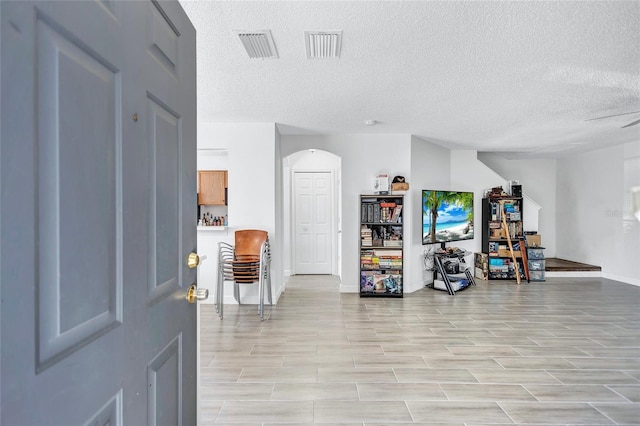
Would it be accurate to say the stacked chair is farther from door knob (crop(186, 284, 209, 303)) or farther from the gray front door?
the gray front door

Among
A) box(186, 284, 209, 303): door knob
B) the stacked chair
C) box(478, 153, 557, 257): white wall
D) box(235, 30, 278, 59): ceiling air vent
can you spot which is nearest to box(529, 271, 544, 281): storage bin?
box(478, 153, 557, 257): white wall

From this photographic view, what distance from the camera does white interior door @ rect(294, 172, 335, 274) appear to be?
686cm

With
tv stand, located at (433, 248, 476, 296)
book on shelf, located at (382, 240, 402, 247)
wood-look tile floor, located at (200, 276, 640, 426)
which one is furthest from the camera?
tv stand, located at (433, 248, 476, 296)

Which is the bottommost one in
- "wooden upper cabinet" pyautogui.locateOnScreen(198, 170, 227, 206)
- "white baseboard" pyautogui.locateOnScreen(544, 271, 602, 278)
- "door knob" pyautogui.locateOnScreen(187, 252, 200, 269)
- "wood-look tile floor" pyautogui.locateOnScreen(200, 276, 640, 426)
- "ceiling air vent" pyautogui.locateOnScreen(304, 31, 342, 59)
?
"wood-look tile floor" pyautogui.locateOnScreen(200, 276, 640, 426)

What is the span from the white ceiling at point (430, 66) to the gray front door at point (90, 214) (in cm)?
145

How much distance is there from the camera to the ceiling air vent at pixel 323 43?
7.68 ft

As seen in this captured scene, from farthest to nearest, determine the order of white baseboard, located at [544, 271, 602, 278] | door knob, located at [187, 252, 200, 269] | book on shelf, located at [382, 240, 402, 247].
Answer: white baseboard, located at [544, 271, 602, 278]
book on shelf, located at [382, 240, 402, 247]
door knob, located at [187, 252, 200, 269]

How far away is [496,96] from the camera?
3.58 metres

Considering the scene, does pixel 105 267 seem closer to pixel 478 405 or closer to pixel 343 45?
pixel 343 45

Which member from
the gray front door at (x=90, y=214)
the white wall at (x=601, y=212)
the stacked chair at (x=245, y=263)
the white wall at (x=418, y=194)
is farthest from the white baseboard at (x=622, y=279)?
the gray front door at (x=90, y=214)

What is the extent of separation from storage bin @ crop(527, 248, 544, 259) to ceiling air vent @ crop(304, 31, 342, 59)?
5.64m

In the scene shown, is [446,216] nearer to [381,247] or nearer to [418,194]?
[418,194]

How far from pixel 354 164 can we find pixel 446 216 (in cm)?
191

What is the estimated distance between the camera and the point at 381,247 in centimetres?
530
